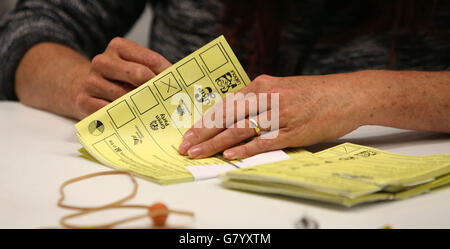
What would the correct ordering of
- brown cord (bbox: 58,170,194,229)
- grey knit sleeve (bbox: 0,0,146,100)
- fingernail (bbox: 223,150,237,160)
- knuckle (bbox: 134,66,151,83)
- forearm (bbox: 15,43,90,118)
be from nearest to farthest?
brown cord (bbox: 58,170,194,229)
fingernail (bbox: 223,150,237,160)
knuckle (bbox: 134,66,151,83)
forearm (bbox: 15,43,90,118)
grey knit sleeve (bbox: 0,0,146,100)

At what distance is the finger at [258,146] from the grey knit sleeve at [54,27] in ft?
2.60

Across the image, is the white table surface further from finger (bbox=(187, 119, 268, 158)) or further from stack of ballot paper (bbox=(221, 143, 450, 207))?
finger (bbox=(187, 119, 268, 158))

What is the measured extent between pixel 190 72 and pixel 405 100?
1.47 feet

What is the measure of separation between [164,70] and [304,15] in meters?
0.62

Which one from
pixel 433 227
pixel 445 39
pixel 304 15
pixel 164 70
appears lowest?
pixel 433 227

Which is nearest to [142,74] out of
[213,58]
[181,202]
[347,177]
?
[213,58]

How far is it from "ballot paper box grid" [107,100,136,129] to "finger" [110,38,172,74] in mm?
111

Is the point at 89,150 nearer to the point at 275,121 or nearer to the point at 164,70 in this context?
the point at 164,70

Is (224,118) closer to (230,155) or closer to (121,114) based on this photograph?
(230,155)

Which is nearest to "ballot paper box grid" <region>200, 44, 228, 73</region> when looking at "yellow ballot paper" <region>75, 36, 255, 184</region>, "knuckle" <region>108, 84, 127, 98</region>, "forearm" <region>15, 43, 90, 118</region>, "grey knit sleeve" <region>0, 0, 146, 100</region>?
"yellow ballot paper" <region>75, 36, 255, 184</region>

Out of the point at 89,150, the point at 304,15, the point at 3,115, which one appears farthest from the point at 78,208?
the point at 304,15

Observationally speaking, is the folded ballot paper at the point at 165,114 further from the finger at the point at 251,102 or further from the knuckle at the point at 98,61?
the knuckle at the point at 98,61

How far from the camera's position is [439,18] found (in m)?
1.31

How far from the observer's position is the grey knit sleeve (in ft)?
4.43
